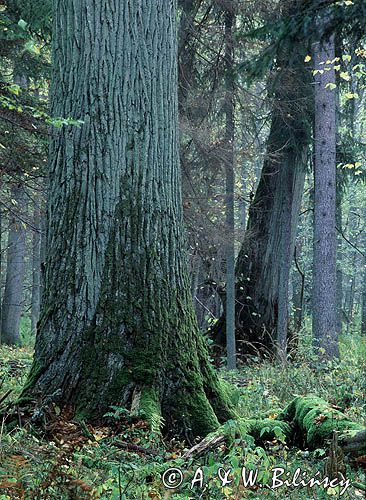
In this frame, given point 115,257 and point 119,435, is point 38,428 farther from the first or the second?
point 115,257

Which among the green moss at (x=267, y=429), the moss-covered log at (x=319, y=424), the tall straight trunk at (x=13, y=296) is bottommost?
the green moss at (x=267, y=429)

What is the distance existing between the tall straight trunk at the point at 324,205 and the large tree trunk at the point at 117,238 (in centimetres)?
646

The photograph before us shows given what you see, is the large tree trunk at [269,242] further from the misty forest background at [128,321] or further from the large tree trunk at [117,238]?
the large tree trunk at [117,238]

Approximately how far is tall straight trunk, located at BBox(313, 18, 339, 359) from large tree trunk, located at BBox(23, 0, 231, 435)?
646cm

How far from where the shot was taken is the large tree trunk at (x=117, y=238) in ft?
14.2

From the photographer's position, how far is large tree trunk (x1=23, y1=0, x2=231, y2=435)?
14.2 feet

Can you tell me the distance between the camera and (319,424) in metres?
4.16

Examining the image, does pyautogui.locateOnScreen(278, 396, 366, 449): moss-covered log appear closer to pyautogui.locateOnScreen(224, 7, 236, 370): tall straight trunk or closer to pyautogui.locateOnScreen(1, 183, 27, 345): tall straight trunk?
pyautogui.locateOnScreen(224, 7, 236, 370): tall straight trunk

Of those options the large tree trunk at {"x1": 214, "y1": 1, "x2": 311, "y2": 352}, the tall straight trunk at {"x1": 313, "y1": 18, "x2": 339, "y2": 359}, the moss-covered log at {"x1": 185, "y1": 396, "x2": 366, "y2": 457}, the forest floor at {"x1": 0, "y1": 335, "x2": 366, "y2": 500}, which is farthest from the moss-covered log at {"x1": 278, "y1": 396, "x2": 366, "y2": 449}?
the large tree trunk at {"x1": 214, "y1": 1, "x2": 311, "y2": 352}

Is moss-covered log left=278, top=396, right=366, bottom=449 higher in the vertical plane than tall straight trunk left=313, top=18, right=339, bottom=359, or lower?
lower

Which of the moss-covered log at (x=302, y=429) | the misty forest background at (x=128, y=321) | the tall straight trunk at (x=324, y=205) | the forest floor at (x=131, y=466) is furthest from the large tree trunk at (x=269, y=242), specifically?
the forest floor at (x=131, y=466)

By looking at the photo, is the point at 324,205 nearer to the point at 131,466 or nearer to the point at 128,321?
the point at 128,321

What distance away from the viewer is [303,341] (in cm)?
1157

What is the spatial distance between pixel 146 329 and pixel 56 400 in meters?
0.89
